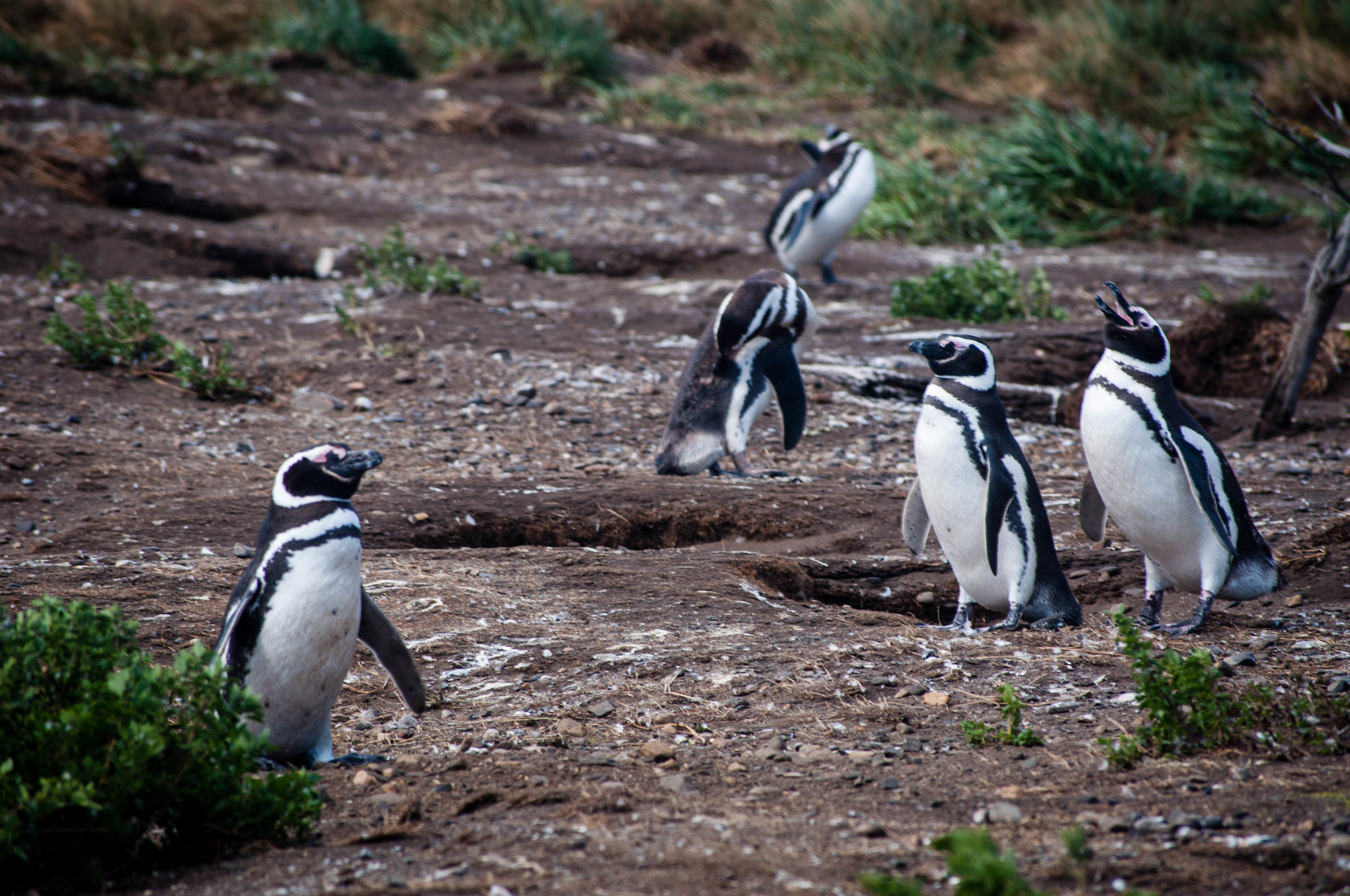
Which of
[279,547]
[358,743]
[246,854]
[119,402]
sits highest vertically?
[279,547]

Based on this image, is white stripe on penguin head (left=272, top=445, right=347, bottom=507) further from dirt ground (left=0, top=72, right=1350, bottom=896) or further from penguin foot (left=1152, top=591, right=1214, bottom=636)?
penguin foot (left=1152, top=591, right=1214, bottom=636)

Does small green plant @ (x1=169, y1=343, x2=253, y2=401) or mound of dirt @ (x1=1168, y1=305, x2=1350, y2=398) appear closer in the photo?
small green plant @ (x1=169, y1=343, x2=253, y2=401)

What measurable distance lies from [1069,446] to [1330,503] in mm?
1393

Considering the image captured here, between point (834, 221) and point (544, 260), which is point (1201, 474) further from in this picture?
point (544, 260)

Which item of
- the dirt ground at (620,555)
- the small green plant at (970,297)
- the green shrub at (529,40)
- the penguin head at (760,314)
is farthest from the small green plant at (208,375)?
the green shrub at (529,40)

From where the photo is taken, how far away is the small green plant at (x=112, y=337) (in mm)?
5816

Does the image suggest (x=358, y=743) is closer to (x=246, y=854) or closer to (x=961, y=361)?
(x=246, y=854)

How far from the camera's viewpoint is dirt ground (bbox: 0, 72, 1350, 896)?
6.61 feet

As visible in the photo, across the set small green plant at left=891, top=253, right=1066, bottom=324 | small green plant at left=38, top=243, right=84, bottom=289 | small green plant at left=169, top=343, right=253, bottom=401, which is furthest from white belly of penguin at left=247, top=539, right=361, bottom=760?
small green plant at left=38, top=243, right=84, bottom=289

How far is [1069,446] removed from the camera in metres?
5.74

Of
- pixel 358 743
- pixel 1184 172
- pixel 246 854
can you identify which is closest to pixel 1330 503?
pixel 358 743

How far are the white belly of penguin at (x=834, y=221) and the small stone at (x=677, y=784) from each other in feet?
21.5

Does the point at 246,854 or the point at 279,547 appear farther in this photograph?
the point at 279,547

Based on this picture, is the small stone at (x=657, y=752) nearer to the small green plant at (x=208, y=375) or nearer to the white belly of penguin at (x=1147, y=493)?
the white belly of penguin at (x=1147, y=493)
